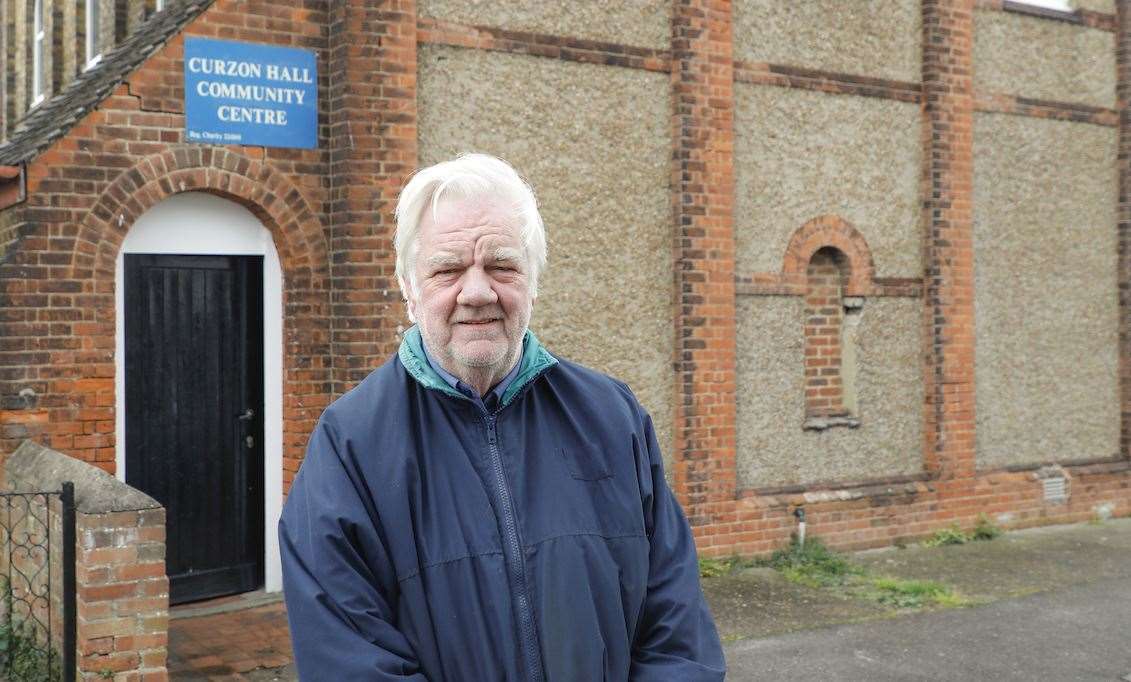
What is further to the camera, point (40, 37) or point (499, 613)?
point (40, 37)

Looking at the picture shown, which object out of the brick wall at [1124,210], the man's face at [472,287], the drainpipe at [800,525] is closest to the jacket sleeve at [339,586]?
the man's face at [472,287]

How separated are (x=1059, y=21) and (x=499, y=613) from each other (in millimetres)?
10481

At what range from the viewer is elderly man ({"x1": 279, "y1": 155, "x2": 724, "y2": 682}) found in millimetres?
2410

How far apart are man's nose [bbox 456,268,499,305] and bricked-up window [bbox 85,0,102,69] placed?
374 inches

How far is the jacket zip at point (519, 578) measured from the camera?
244 cm

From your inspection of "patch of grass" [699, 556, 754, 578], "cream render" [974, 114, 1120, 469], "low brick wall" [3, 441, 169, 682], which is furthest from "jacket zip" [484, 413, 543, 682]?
"cream render" [974, 114, 1120, 469]

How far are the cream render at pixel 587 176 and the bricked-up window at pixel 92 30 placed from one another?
4.95 metres

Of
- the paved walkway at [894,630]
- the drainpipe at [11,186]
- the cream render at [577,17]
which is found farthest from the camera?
the cream render at [577,17]

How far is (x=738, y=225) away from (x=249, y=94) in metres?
3.92

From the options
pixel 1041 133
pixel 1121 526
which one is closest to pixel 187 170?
pixel 1041 133

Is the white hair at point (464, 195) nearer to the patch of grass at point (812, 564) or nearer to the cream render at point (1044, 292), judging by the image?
the patch of grass at point (812, 564)

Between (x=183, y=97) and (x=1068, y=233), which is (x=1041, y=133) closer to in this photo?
(x=1068, y=233)

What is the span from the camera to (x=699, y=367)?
8664 millimetres

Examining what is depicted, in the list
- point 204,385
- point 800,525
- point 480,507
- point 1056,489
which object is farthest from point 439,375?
point 1056,489
